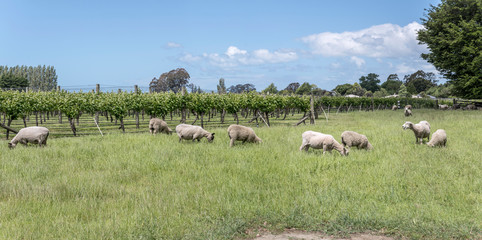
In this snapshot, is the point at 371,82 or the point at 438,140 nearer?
the point at 438,140

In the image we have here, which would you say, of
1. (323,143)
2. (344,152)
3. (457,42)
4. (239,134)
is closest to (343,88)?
(457,42)

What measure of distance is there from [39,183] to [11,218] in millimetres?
2222

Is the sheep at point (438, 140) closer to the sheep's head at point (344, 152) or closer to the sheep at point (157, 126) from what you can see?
the sheep's head at point (344, 152)

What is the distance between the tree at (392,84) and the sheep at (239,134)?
154894mm

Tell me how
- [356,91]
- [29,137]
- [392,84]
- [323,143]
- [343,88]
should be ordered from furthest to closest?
[392,84], [343,88], [356,91], [29,137], [323,143]

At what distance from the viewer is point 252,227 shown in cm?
→ 591

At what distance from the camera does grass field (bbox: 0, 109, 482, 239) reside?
19.1 feet

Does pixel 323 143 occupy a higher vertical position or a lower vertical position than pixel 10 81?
lower

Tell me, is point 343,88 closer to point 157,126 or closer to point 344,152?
point 157,126

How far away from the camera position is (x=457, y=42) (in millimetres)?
37938

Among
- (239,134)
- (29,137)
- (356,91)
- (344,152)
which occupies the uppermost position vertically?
(356,91)

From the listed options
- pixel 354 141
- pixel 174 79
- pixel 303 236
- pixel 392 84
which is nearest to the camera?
pixel 303 236

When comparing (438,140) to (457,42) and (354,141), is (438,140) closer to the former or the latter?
(354,141)

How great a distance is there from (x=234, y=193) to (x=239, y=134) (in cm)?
634
